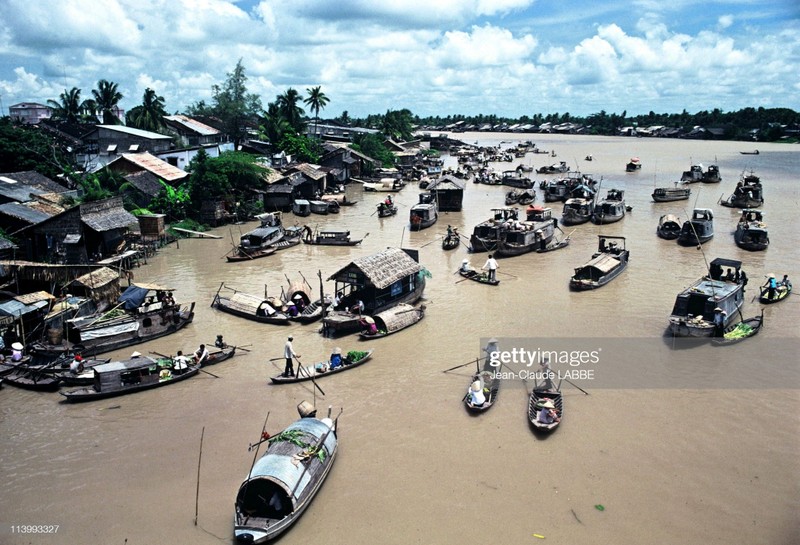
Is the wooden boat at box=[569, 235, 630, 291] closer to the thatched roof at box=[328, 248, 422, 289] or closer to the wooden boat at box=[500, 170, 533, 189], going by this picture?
the thatched roof at box=[328, 248, 422, 289]

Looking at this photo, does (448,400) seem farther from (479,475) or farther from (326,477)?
(326,477)

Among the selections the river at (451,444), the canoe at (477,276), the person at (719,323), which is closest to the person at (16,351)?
the river at (451,444)

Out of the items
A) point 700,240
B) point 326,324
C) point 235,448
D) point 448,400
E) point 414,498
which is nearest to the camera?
point 414,498

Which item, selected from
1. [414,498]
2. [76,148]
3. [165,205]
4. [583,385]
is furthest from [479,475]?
[76,148]

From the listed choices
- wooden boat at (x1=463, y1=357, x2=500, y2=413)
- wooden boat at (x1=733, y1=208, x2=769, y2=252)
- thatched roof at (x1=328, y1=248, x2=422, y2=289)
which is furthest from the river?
wooden boat at (x1=733, y1=208, x2=769, y2=252)

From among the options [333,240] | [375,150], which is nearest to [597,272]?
[333,240]

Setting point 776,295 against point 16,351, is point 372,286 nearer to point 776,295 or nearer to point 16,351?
point 16,351
